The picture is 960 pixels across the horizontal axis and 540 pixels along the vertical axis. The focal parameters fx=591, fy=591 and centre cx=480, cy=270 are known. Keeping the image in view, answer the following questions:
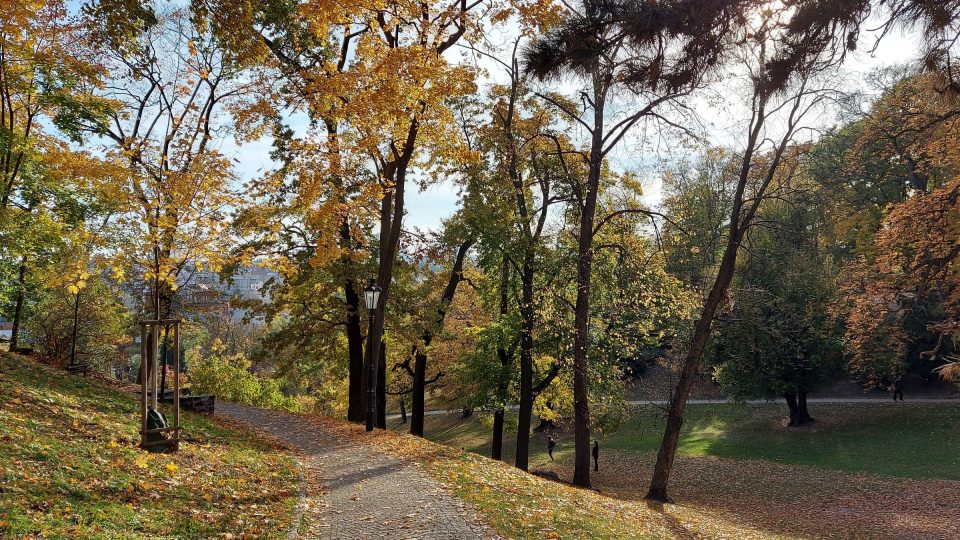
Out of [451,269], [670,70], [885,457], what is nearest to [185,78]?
[451,269]

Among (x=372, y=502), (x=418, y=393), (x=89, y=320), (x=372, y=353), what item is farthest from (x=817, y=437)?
(x=89, y=320)

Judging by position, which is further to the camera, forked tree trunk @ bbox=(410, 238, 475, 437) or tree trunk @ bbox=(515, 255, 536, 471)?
forked tree trunk @ bbox=(410, 238, 475, 437)

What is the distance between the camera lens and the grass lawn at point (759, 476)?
9.51 metres

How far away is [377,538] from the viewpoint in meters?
6.37

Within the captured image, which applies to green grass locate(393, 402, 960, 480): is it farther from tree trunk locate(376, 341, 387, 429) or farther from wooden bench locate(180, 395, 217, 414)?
wooden bench locate(180, 395, 217, 414)

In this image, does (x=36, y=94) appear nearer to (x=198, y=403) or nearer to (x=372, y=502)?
(x=198, y=403)

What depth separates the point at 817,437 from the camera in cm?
2527

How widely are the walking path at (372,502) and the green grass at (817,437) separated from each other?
1192cm

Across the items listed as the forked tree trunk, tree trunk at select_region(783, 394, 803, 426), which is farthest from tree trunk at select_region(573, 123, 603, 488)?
tree trunk at select_region(783, 394, 803, 426)

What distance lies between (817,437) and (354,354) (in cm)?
2027

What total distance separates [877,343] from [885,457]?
532 cm

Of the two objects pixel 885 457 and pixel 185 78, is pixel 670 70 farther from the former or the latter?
pixel 885 457

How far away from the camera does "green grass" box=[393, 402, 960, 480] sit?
20922 millimetres

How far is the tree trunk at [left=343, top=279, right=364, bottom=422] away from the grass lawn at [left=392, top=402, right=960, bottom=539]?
6094 millimetres
